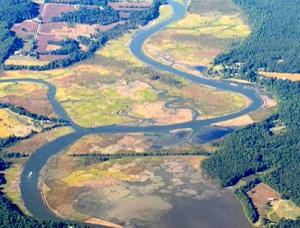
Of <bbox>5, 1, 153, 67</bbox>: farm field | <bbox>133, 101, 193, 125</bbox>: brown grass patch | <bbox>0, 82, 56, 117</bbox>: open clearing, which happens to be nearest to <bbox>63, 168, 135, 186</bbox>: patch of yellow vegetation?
<bbox>133, 101, 193, 125</bbox>: brown grass patch

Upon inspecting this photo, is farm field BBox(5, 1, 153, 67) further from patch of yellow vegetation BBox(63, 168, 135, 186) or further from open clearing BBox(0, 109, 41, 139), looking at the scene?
patch of yellow vegetation BBox(63, 168, 135, 186)

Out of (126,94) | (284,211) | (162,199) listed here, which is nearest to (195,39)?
(126,94)

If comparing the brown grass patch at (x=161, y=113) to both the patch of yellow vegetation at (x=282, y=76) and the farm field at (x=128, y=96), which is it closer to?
the farm field at (x=128, y=96)

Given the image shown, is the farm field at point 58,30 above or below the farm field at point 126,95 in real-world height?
above

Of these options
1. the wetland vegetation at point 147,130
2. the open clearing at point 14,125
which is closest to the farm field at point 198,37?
the wetland vegetation at point 147,130

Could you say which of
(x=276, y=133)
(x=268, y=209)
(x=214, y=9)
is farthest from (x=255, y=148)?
(x=214, y=9)

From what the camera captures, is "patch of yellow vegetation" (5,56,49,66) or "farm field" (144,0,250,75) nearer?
"patch of yellow vegetation" (5,56,49,66)
